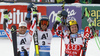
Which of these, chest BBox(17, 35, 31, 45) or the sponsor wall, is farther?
the sponsor wall

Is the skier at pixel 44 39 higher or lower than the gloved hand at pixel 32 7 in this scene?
lower

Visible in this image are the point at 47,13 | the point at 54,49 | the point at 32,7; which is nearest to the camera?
the point at 32,7

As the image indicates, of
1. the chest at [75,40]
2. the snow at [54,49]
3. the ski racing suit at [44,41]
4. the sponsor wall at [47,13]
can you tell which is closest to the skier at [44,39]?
the ski racing suit at [44,41]

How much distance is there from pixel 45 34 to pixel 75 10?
3.91m

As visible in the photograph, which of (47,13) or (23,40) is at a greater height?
(47,13)

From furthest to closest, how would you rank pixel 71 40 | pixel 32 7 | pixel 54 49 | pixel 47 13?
pixel 47 13 < pixel 54 49 < pixel 32 7 < pixel 71 40

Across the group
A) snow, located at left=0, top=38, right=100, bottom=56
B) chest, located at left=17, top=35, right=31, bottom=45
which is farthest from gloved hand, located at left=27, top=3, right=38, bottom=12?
snow, located at left=0, top=38, right=100, bottom=56

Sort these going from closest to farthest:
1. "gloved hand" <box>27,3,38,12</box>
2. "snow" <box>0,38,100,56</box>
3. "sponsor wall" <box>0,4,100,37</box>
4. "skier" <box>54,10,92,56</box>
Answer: "skier" <box>54,10,92,56</box>, "gloved hand" <box>27,3,38,12</box>, "snow" <box>0,38,100,56</box>, "sponsor wall" <box>0,4,100,37</box>

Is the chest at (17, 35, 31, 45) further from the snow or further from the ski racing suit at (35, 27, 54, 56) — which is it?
the snow

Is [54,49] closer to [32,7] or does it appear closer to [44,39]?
[44,39]

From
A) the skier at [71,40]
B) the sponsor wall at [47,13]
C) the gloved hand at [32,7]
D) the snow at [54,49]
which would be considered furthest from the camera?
the sponsor wall at [47,13]

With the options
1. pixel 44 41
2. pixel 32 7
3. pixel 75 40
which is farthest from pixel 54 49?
pixel 32 7

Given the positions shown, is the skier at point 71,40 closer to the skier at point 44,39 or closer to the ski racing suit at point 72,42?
the ski racing suit at point 72,42

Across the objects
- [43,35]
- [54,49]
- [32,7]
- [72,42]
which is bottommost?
[54,49]
